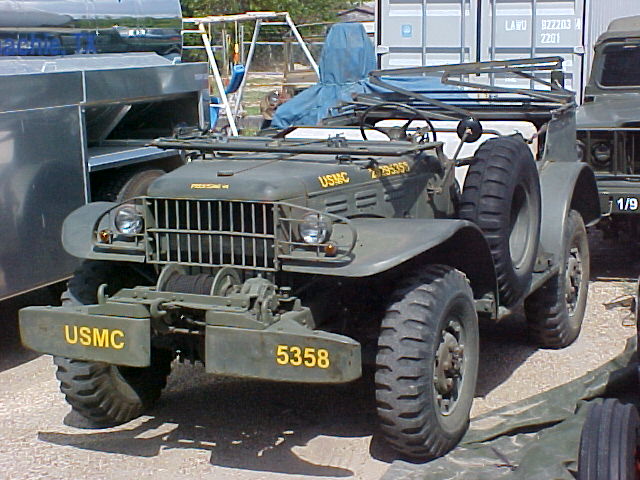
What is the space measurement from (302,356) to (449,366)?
0.90 meters

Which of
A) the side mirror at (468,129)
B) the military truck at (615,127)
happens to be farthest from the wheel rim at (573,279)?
the military truck at (615,127)

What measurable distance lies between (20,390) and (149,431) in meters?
1.25

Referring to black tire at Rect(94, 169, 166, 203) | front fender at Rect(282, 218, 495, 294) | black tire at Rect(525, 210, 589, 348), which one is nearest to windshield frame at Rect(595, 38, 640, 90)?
black tire at Rect(525, 210, 589, 348)

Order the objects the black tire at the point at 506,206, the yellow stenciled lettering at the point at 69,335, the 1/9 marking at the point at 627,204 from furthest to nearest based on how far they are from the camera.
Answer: the 1/9 marking at the point at 627,204 → the black tire at the point at 506,206 → the yellow stenciled lettering at the point at 69,335

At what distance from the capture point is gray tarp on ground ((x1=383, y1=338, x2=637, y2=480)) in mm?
4645

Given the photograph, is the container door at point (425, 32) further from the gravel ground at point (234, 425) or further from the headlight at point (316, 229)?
the headlight at point (316, 229)

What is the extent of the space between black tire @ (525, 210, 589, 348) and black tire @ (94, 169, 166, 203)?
3.05m

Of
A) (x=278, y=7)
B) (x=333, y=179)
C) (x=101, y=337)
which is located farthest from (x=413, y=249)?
(x=278, y=7)

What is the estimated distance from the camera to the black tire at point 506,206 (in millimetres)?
5555

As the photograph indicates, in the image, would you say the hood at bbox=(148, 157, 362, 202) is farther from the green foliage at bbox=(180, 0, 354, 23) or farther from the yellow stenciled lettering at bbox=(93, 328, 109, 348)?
the green foliage at bbox=(180, 0, 354, 23)

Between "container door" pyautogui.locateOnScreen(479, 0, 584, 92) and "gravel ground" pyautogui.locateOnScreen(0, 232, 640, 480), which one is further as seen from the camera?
"container door" pyautogui.locateOnScreen(479, 0, 584, 92)

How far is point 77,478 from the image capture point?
5.00m

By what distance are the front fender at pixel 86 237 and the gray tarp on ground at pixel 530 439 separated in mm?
1692

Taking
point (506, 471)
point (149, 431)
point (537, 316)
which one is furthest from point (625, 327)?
point (149, 431)
